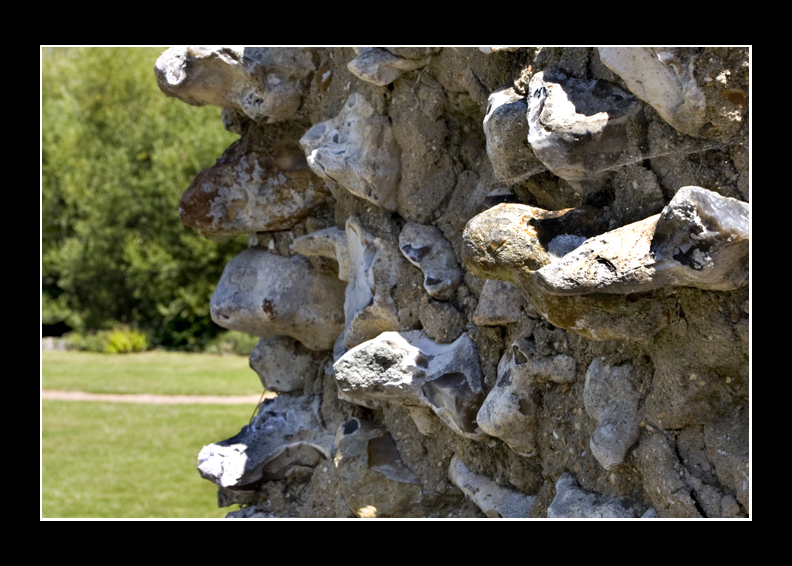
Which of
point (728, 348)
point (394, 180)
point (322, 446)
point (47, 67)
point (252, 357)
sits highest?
point (47, 67)

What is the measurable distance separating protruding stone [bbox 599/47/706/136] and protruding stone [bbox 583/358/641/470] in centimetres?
49

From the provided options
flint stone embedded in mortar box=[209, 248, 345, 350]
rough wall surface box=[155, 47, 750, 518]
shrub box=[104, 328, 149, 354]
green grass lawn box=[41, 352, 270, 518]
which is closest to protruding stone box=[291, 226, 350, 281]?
rough wall surface box=[155, 47, 750, 518]

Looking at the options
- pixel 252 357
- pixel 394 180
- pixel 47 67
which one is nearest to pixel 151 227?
pixel 47 67

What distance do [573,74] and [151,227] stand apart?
13009 mm

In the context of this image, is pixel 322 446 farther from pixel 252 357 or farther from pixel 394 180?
pixel 394 180

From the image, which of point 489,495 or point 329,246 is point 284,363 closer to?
point 329,246

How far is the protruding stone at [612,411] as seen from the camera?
5.16 ft

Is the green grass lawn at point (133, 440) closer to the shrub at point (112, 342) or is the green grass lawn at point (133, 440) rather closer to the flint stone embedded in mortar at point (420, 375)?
the shrub at point (112, 342)

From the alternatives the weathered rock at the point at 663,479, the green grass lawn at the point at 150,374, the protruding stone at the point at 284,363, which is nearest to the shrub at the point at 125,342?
the green grass lawn at the point at 150,374

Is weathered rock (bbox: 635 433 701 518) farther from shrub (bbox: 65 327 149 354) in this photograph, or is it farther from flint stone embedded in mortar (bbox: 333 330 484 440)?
shrub (bbox: 65 327 149 354)

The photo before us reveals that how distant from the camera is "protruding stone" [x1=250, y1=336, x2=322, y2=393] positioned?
10.2 feet

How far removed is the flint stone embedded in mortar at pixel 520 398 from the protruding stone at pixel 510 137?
0.38m

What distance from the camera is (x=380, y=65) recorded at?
6.95 feet

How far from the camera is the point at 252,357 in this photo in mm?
3158
